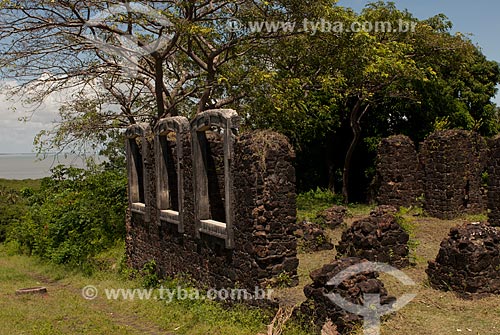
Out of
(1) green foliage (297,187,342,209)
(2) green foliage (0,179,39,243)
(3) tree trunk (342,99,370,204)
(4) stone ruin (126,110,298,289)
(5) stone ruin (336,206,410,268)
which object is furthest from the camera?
(1) green foliage (297,187,342,209)

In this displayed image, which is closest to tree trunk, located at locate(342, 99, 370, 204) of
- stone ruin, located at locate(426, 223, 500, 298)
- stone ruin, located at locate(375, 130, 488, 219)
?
stone ruin, located at locate(375, 130, 488, 219)

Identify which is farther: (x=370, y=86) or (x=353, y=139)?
(x=353, y=139)

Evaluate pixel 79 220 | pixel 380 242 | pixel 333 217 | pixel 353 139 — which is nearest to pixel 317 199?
pixel 353 139

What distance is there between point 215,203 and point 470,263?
4312 mm

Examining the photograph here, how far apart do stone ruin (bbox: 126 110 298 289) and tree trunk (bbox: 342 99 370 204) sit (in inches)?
416

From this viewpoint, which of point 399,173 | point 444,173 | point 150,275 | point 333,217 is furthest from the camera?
point 399,173

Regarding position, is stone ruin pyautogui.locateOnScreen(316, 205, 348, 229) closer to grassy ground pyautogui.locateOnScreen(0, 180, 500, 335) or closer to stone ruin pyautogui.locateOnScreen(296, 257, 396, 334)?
grassy ground pyautogui.locateOnScreen(0, 180, 500, 335)

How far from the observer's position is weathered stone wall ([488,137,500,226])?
42.2 feet

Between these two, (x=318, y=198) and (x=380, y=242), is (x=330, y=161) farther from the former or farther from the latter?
(x=380, y=242)

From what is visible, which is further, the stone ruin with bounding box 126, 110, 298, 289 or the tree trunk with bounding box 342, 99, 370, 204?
the tree trunk with bounding box 342, 99, 370, 204

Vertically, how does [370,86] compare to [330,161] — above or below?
above

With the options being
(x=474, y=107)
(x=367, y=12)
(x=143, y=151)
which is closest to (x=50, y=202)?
(x=143, y=151)

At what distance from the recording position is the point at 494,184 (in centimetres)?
1299

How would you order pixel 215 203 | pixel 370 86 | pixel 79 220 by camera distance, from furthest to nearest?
pixel 370 86, pixel 79 220, pixel 215 203
